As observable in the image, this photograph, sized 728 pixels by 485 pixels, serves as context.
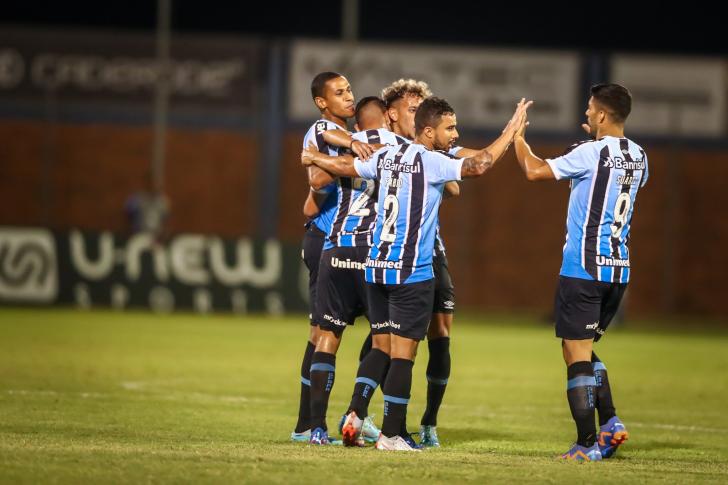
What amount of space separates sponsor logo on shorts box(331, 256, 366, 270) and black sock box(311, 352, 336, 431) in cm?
60

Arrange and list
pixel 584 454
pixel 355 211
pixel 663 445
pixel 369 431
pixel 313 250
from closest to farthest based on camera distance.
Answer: pixel 584 454 → pixel 355 211 → pixel 369 431 → pixel 313 250 → pixel 663 445

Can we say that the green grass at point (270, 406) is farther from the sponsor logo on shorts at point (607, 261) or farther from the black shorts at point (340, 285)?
the sponsor logo on shorts at point (607, 261)

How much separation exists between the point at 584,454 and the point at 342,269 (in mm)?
1981

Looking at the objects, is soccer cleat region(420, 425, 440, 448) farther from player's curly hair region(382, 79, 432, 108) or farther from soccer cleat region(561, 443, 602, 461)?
player's curly hair region(382, 79, 432, 108)

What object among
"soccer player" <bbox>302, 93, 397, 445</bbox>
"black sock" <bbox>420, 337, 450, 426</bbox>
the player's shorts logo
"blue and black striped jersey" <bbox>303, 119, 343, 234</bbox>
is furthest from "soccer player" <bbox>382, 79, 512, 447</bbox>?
the player's shorts logo

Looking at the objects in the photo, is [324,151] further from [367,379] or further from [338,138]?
[367,379]

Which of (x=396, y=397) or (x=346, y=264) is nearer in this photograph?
(x=396, y=397)

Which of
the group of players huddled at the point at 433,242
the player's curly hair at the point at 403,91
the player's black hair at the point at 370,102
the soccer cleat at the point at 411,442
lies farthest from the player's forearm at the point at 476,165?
the soccer cleat at the point at 411,442

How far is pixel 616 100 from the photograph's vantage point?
26.8 ft

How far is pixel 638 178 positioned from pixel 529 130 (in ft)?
68.7

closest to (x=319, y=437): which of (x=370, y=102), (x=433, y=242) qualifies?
(x=433, y=242)

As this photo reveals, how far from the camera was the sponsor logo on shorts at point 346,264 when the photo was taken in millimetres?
8555

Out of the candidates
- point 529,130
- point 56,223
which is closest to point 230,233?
point 56,223

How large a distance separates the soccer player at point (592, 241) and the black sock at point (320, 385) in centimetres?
155
